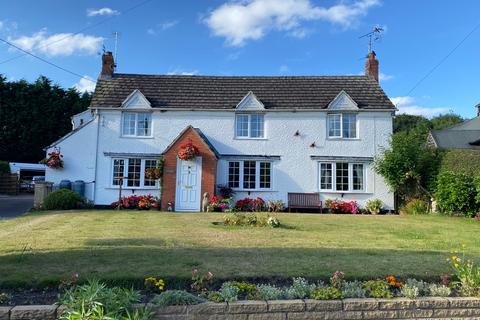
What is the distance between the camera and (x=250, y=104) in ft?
73.6

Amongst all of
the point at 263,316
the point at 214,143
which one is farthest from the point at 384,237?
the point at 214,143

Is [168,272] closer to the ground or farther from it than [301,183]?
closer to the ground

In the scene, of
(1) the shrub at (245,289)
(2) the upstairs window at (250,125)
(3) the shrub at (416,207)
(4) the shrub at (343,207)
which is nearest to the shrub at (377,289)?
(1) the shrub at (245,289)

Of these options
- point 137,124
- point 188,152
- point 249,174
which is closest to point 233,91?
point 249,174

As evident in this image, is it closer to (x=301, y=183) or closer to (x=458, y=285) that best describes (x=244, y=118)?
(x=301, y=183)

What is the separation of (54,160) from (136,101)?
5.33 m

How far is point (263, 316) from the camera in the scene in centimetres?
509

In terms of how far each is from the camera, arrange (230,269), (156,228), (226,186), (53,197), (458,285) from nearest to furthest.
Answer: (458,285) < (230,269) < (156,228) < (53,197) < (226,186)

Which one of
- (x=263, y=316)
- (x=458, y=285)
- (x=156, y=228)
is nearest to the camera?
(x=263, y=316)

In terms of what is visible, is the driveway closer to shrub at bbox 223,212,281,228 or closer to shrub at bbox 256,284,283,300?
shrub at bbox 223,212,281,228

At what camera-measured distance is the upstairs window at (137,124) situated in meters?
22.2

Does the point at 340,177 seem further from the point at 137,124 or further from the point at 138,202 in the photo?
the point at 137,124

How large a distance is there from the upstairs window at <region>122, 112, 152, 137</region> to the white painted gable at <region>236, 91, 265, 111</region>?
16.8 feet

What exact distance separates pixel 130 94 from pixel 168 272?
58.0ft
